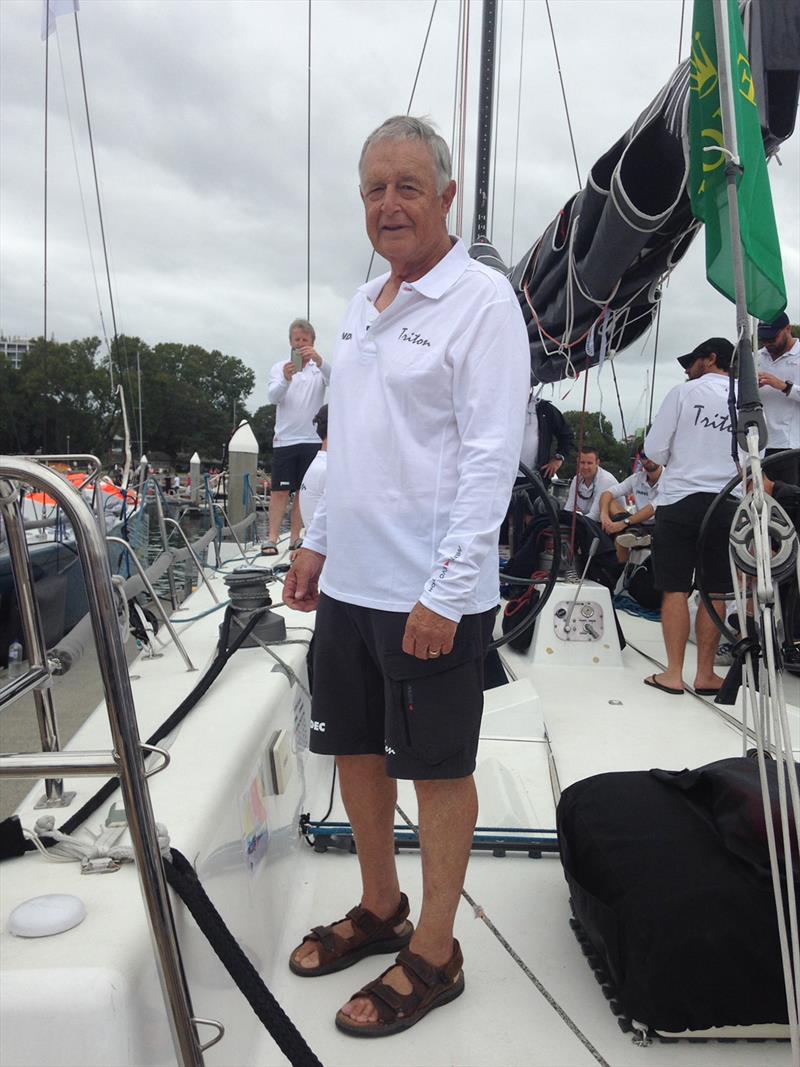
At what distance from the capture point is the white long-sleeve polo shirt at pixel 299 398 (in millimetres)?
4809

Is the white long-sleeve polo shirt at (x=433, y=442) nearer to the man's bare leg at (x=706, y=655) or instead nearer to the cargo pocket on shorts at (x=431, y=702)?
the cargo pocket on shorts at (x=431, y=702)

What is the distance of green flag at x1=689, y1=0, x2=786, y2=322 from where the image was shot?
4.09 feet

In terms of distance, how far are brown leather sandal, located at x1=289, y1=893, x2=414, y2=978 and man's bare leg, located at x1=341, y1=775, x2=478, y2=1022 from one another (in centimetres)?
13

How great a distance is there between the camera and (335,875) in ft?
5.66

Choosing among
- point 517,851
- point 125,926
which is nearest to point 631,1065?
point 517,851

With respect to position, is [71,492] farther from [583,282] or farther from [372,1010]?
[583,282]

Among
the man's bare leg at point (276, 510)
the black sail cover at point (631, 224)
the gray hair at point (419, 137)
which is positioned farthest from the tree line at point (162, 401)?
the gray hair at point (419, 137)

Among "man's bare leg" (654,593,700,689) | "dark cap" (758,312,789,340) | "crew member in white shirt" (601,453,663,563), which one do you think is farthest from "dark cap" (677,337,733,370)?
"crew member in white shirt" (601,453,663,563)

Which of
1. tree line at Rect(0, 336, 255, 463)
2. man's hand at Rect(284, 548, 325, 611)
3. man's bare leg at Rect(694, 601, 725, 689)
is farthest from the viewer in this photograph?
tree line at Rect(0, 336, 255, 463)

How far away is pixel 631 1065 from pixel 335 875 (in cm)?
72

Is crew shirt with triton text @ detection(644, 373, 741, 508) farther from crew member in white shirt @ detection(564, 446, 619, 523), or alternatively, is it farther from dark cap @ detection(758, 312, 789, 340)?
crew member in white shirt @ detection(564, 446, 619, 523)

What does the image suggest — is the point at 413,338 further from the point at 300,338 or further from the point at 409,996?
the point at 300,338

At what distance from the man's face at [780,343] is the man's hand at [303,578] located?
2738 millimetres

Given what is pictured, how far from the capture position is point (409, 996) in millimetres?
1271
